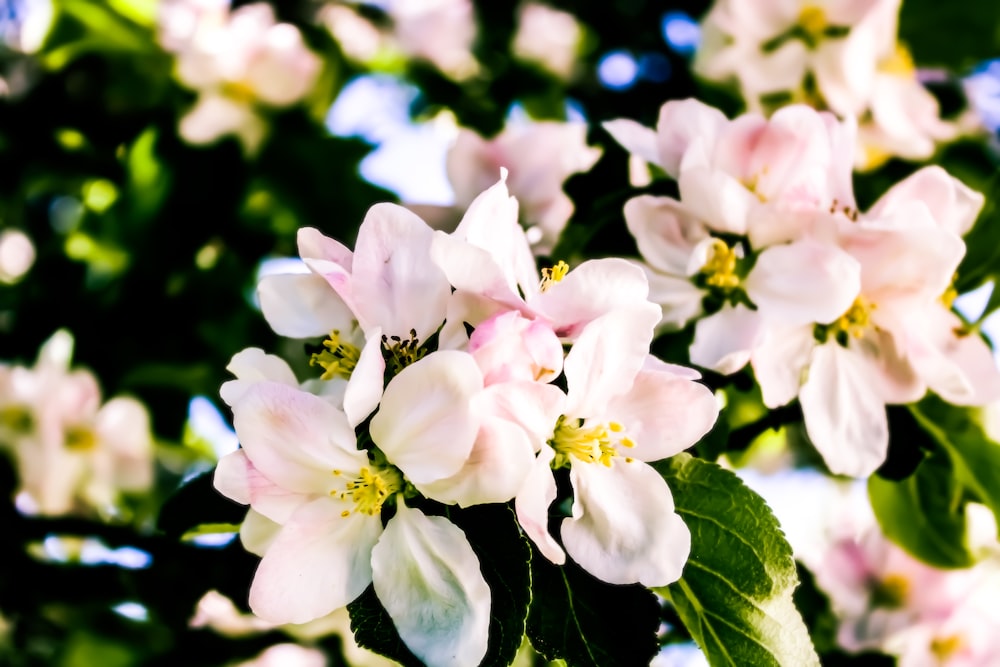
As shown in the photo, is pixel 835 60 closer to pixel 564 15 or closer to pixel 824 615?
pixel 824 615

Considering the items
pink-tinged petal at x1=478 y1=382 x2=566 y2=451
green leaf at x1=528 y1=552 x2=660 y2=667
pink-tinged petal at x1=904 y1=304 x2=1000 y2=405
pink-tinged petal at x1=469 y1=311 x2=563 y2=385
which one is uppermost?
pink-tinged petal at x1=469 y1=311 x2=563 y2=385

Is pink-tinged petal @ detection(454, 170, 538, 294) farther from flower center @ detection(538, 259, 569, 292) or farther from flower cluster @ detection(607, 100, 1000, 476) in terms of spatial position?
flower cluster @ detection(607, 100, 1000, 476)

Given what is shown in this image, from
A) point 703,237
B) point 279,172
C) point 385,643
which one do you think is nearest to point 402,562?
point 385,643

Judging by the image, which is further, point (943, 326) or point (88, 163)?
point (88, 163)

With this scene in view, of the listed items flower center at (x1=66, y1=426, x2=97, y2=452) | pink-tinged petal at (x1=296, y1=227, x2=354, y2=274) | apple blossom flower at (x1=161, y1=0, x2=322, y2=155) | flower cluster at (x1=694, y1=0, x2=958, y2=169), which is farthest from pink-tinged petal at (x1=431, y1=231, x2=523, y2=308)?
flower center at (x1=66, y1=426, x2=97, y2=452)

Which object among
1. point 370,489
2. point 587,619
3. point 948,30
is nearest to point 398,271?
point 370,489
